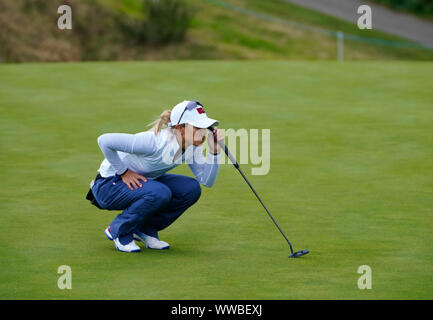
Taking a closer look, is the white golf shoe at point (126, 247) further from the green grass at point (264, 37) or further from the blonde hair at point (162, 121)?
the green grass at point (264, 37)

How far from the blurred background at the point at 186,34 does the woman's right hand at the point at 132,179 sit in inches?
735

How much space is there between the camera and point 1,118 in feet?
40.4

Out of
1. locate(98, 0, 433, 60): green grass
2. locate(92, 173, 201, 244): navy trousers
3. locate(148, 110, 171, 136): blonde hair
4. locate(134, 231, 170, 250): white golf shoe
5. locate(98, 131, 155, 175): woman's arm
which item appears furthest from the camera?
locate(98, 0, 433, 60): green grass

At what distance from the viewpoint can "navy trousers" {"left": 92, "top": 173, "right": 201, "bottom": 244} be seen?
6371 millimetres

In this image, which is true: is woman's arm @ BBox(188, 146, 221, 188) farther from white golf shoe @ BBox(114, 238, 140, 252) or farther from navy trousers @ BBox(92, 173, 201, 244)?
white golf shoe @ BBox(114, 238, 140, 252)

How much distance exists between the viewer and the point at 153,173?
21.4 ft

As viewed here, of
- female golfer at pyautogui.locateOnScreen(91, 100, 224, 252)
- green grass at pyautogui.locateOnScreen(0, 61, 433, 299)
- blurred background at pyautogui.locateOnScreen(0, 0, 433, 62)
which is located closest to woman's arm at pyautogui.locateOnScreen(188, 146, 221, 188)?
female golfer at pyautogui.locateOnScreen(91, 100, 224, 252)

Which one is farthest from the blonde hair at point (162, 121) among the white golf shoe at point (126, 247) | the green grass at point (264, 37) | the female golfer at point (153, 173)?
the green grass at point (264, 37)

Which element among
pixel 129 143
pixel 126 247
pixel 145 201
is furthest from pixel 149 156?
pixel 126 247

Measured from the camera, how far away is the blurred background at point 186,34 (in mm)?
25625

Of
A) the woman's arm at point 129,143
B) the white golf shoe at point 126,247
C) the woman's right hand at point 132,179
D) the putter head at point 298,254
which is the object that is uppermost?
the woman's arm at point 129,143

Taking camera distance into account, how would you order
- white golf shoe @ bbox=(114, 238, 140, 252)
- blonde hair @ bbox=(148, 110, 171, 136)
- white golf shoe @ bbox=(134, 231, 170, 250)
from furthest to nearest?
white golf shoe @ bbox=(134, 231, 170, 250) → white golf shoe @ bbox=(114, 238, 140, 252) → blonde hair @ bbox=(148, 110, 171, 136)
